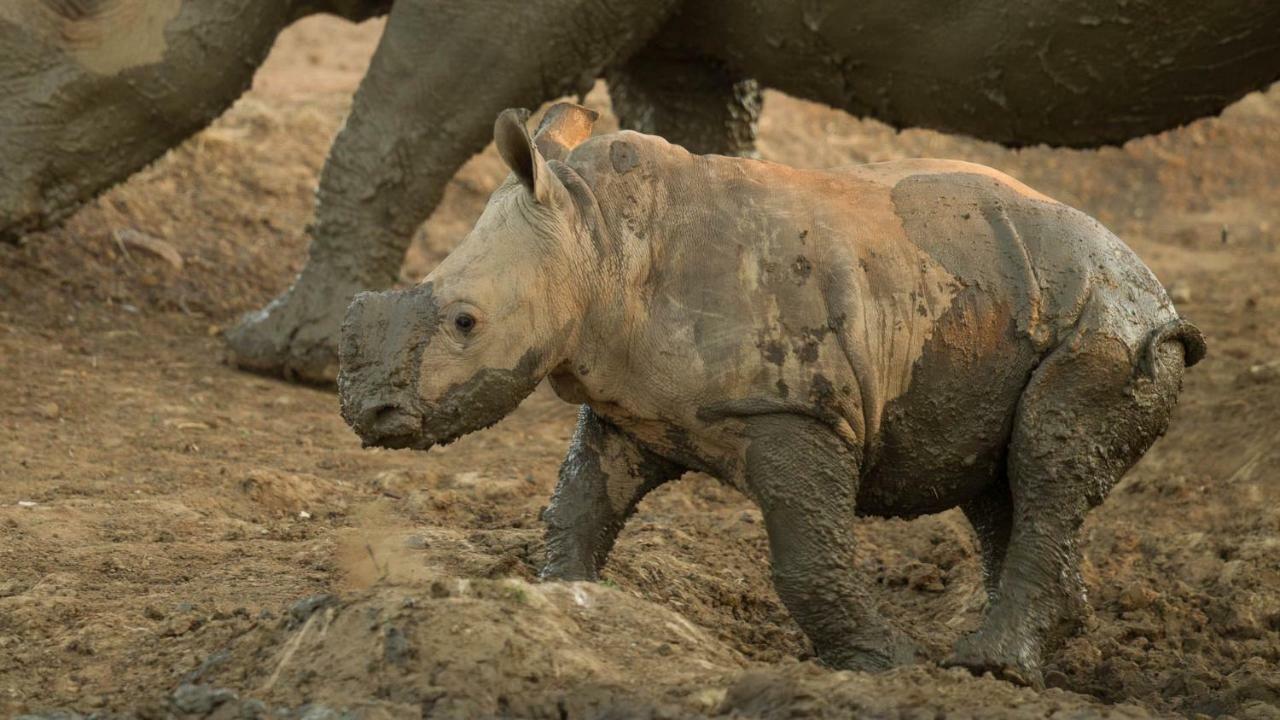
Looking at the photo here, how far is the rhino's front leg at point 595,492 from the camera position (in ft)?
15.0

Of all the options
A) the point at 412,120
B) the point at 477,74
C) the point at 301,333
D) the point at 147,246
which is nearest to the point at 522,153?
the point at 477,74

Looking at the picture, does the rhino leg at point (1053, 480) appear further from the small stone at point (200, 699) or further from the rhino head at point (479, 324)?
the small stone at point (200, 699)

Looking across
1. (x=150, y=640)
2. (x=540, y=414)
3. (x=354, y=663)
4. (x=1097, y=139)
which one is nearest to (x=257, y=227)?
(x=540, y=414)

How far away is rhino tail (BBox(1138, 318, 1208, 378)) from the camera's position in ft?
14.8

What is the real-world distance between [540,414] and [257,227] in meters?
2.82

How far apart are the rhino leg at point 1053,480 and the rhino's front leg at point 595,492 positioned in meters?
0.82

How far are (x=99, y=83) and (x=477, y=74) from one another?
1433mm

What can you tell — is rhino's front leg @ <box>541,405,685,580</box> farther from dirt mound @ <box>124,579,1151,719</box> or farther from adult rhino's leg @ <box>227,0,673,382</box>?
adult rhino's leg @ <box>227,0,673,382</box>

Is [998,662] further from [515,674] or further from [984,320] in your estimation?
[515,674]

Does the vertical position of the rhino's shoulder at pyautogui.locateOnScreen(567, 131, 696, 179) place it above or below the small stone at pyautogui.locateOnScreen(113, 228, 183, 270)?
Result: above

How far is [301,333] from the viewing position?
7379mm

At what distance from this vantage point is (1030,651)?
173 inches

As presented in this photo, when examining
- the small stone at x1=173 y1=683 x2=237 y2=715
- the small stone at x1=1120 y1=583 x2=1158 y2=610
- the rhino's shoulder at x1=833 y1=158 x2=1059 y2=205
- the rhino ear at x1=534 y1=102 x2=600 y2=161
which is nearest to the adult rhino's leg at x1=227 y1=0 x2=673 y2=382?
the rhino ear at x1=534 y1=102 x2=600 y2=161

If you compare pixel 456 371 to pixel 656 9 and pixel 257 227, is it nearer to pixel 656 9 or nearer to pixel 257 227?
pixel 656 9
